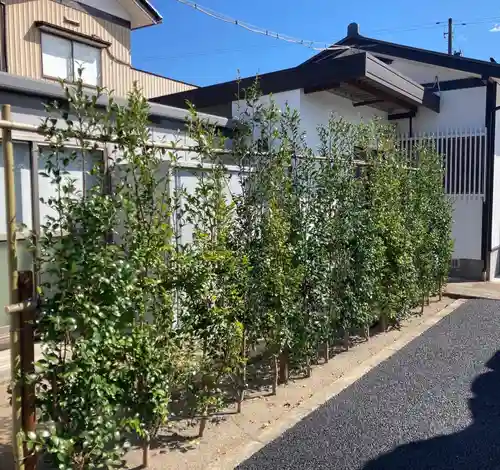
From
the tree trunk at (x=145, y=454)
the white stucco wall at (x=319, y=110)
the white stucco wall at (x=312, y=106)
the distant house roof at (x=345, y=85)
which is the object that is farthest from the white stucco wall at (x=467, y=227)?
the tree trunk at (x=145, y=454)

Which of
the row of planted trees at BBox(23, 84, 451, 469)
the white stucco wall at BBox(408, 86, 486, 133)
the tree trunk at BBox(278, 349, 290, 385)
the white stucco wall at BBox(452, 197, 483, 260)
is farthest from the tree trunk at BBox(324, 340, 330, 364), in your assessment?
the white stucco wall at BBox(408, 86, 486, 133)

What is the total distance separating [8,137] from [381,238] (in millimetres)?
3910

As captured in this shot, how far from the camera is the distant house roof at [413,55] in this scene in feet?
27.2

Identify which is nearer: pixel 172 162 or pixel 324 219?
pixel 172 162

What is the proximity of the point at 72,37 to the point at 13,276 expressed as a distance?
10275mm

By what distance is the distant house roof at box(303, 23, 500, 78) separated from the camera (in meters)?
8.28

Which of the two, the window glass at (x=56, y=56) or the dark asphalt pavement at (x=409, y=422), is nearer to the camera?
the dark asphalt pavement at (x=409, y=422)

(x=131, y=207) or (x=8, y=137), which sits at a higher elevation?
(x=8, y=137)

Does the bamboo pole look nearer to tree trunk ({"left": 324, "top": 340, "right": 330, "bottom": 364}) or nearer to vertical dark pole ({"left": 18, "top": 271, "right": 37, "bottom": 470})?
vertical dark pole ({"left": 18, "top": 271, "right": 37, "bottom": 470})

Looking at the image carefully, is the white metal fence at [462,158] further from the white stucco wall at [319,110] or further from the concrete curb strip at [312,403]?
the concrete curb strip at [312,403]

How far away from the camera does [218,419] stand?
332 centimetres

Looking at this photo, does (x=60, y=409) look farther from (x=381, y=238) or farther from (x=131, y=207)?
(x=381, y=238)

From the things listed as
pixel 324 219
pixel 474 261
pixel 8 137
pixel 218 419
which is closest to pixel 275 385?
pixel 218 419

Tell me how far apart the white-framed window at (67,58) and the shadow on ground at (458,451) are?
368 inches
